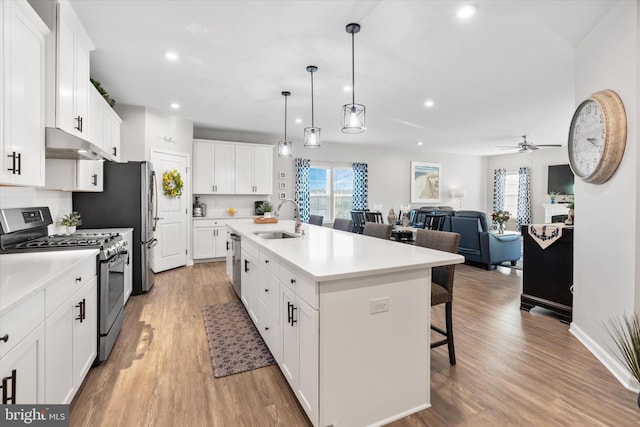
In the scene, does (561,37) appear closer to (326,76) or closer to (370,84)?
(370,84)

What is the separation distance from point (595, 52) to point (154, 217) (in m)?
5.09

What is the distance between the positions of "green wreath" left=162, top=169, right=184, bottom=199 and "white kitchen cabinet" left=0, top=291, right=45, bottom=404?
3.94 metres

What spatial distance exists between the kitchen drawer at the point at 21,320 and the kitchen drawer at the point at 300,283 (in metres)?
1.18

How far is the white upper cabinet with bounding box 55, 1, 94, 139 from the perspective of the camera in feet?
7.21

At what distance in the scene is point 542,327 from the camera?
2967mm

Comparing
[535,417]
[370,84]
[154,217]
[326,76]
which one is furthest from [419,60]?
[154,217]

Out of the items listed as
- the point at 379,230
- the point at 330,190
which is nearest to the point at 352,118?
the point at 379,230

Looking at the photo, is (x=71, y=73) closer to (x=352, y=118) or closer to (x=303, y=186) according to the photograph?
(x=352, y=118)

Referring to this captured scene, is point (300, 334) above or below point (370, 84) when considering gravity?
below

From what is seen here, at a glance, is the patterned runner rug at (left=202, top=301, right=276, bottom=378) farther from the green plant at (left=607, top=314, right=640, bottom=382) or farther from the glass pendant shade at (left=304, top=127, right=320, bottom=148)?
the green plant at (left=607, top=314, right=640, bottom=382)

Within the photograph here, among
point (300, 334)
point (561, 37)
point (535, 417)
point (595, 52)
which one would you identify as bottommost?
point (535, 417)

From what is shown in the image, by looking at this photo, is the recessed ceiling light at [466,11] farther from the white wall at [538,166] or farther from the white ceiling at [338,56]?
the white wall at [538,166]

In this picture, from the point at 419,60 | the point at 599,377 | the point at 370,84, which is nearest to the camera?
the point at 599,377

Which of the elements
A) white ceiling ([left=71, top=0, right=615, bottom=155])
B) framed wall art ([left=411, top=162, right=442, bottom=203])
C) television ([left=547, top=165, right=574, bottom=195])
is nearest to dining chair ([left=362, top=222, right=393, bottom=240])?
white ceiling ([left=71, top=0, right=615, bottom=155])
